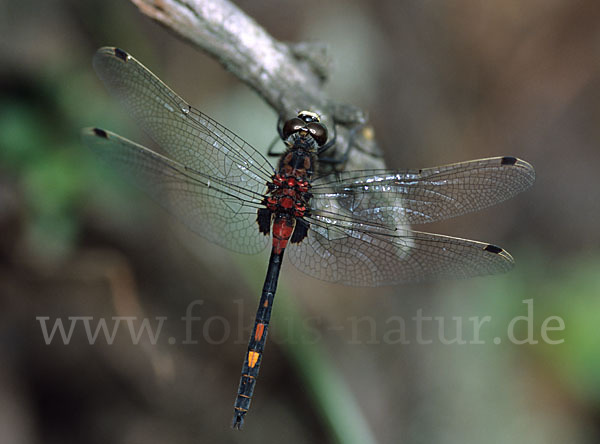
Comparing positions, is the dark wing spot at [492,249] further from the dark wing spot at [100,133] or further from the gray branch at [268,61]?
the dark wing spot at [100,133]

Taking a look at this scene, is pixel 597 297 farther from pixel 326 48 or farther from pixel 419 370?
pixel 326 48

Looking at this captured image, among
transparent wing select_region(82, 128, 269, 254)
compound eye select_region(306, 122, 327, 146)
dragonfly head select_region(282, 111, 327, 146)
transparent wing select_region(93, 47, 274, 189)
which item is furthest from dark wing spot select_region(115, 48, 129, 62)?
compound eye select_region(306, 122, 327, 146)

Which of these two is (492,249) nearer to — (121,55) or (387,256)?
(387,256)

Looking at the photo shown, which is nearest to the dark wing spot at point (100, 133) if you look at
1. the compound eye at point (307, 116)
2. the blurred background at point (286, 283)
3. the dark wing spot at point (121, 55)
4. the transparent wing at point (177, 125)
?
the transparent wing at point (177, 125)

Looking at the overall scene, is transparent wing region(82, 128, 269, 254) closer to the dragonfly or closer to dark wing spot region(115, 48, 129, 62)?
the dragonfly

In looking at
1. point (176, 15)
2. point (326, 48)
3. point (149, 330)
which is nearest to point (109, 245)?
point (149, 330)
